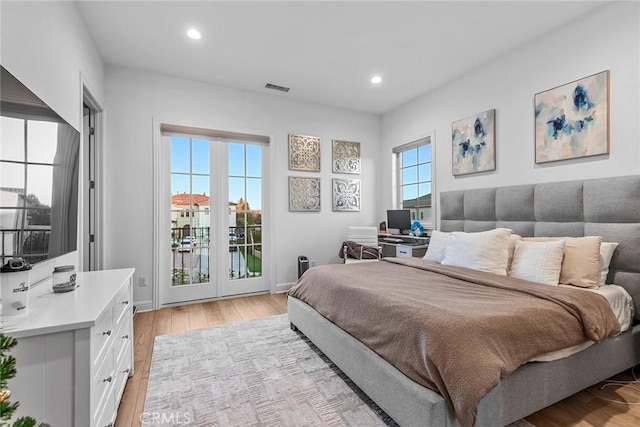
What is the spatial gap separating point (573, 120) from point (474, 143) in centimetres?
98

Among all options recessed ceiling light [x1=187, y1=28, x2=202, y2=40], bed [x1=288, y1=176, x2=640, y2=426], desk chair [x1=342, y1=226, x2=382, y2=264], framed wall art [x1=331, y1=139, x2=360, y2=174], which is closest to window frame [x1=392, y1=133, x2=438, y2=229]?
bed [x1=288, y1=176, x2=640, y2=426]

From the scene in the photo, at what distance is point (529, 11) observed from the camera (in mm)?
2590

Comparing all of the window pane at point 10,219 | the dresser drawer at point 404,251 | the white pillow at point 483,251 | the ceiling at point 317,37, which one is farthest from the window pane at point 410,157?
the window pane at point 10,219

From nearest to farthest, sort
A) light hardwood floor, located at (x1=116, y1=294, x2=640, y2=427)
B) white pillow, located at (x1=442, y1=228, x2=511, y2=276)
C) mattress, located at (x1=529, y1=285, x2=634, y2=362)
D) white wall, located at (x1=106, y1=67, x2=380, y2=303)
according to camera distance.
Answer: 1. light hardwood floor, located at (x1=116, y1=294, x2=640, y2=427)
2. mattress, located at (x1=529, y1=285, x2=634, y2=362)
3. white pillow, located at (x1=442, y1=228, x2=511, y2=276)
4. white wall, located at (x1=106, y1=67, x2=380, y2=303)

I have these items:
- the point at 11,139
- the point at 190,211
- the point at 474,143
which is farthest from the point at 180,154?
the point at 474,143

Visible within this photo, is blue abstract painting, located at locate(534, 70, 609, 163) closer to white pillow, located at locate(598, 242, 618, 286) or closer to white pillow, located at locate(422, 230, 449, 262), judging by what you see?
white pillow, located at locate(598, 242, 618, 286)

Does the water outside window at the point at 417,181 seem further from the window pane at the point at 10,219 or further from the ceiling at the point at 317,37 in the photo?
the window pane at the point at 10,219

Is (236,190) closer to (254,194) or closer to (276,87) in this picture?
(254,194)

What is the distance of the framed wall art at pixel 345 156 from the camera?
482 centimetres

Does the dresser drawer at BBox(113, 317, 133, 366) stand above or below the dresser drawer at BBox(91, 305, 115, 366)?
below

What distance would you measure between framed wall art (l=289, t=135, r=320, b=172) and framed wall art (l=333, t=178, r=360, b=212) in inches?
17.9

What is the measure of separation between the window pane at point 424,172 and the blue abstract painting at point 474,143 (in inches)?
21.1

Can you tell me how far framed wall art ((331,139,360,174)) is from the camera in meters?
4.82

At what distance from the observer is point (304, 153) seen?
4562 mm
